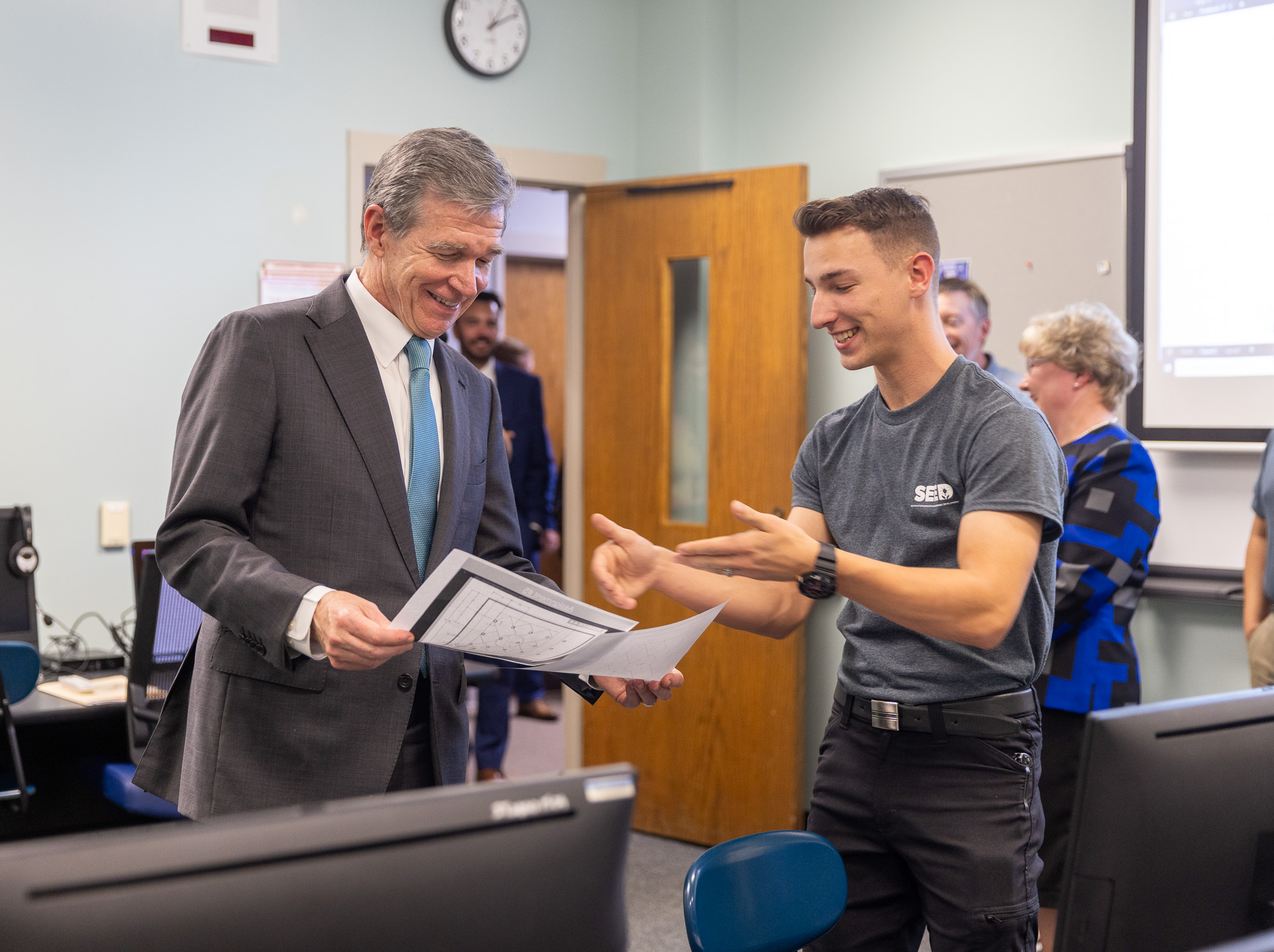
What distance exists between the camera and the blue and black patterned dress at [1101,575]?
2.52 meters

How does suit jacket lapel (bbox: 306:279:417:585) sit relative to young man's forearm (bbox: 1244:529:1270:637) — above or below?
above

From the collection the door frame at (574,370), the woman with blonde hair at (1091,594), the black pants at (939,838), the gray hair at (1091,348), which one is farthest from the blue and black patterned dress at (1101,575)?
the door frame at (574,370)

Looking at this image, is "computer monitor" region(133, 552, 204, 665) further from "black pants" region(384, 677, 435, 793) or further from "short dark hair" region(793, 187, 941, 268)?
"short dark hair" region(793, 187, 941, 268)

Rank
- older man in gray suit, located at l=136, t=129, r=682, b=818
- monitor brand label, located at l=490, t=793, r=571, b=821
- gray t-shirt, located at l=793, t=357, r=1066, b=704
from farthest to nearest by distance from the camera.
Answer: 1. gray t-shirt, located at l=793, t=357, r=1066, b=704
2. older man in gray suit, located at l=136, t=129, r=682, b=818
3. monitor brand label, located at l=490, t=793, r=571, b=821

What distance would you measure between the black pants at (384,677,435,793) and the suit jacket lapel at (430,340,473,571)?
18cm

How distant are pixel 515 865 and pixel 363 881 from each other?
0.10 meters

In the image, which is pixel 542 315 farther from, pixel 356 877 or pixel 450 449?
pixel 356 877

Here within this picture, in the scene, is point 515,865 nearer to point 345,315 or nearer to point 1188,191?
point 345,315

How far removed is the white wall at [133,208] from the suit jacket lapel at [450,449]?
2093 millimetres

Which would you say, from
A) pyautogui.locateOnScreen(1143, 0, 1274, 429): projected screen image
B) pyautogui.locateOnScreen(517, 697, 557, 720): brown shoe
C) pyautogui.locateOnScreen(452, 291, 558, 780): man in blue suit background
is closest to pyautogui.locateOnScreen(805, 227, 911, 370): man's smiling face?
pyautogui.locateOnScreen(1143, 0, 1274, 429): projected screen image

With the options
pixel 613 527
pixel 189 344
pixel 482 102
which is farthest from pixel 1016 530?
pixel 482 102

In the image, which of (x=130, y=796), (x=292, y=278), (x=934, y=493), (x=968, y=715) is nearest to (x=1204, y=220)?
(x=934, y=493)

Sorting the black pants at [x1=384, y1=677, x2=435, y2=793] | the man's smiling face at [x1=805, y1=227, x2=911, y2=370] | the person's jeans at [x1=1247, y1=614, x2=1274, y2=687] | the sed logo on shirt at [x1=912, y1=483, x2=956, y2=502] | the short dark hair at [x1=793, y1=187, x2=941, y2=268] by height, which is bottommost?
the person's jeans at [x1=1247, y1=614, x2=1274, y2=687]

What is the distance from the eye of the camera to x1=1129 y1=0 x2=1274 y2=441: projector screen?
2859 millimetres
